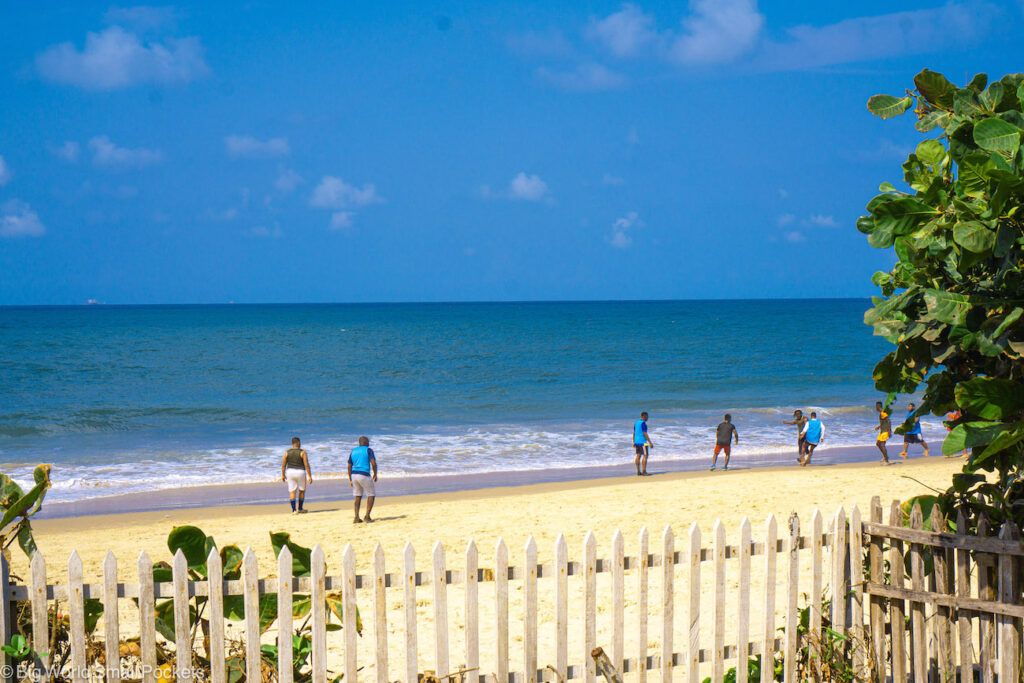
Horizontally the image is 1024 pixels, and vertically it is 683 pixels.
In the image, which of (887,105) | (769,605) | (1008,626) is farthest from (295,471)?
(887,105)

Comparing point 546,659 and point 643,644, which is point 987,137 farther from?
point 546,659

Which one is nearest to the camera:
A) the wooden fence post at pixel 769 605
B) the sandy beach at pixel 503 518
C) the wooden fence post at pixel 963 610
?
the wooden fence post at pixel 963 610

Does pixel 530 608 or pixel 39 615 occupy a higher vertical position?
pixel 39 615

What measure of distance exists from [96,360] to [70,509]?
5199 cm

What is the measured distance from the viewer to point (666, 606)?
199 inches

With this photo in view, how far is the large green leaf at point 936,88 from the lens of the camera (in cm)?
448

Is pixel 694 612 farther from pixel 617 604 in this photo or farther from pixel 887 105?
pixel 887 105

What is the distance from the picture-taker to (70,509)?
56.2 ft

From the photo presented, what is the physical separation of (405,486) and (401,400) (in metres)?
22.0

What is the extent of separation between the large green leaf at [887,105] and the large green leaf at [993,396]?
5.16 ft

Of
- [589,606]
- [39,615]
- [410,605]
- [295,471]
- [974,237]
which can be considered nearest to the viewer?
[974,237]

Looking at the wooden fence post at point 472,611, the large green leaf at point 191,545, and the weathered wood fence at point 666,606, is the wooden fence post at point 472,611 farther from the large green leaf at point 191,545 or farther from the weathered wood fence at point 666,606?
the large green leaf at point 191,545

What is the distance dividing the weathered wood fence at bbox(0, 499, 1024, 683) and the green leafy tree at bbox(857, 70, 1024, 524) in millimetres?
493

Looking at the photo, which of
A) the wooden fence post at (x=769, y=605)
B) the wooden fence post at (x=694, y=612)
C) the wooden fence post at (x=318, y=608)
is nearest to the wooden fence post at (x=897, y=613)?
the wooden fence post at (x=769, y=605)
